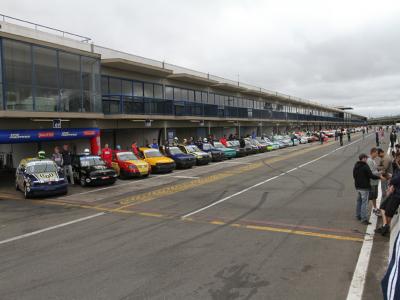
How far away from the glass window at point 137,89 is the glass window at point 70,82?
8.32m

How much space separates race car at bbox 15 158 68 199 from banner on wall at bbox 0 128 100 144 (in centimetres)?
225

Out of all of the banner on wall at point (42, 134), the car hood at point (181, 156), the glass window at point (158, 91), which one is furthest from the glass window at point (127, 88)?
the car hood at point (181, 156)

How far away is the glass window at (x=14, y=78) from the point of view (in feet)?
52.6

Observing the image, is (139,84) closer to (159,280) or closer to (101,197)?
(101,197)

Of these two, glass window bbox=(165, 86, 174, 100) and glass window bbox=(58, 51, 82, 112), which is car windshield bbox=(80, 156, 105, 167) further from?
glass window bbox=(165, 86, 174, 100)

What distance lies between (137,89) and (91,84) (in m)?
8.01

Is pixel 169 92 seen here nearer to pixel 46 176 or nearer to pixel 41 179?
pixel 46 176

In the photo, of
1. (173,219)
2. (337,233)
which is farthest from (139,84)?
(337,233)

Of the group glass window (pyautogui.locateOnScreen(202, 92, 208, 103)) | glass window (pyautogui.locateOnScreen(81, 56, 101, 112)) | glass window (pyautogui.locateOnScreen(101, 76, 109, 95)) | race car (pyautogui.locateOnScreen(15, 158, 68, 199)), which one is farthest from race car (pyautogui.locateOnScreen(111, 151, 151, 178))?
glass window (pyautogui.locateOnScreen(202, 92, 208, 103))

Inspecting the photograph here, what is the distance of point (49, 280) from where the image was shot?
5.59m

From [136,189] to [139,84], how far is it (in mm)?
15614

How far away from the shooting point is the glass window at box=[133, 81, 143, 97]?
92.8 ft

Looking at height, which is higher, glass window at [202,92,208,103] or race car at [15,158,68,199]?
glass window at [202,92,208,103]

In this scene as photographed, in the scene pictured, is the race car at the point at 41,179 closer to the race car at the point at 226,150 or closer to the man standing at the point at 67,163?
the man standing at the point at 67,163
